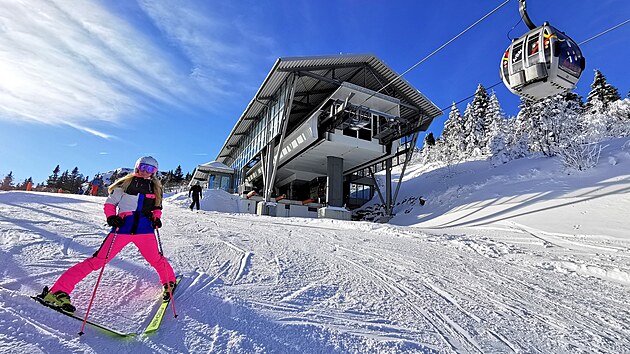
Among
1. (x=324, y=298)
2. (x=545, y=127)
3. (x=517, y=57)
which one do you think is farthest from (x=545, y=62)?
(x=545, y=127)

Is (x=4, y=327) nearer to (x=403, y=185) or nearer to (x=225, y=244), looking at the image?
(x=225, y=244)

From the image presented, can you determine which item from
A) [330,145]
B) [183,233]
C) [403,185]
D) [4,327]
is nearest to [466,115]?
[403,185]

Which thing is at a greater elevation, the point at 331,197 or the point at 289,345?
the point at 331,197

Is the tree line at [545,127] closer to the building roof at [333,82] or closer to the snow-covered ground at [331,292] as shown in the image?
the snow-covered ground at [331,292]

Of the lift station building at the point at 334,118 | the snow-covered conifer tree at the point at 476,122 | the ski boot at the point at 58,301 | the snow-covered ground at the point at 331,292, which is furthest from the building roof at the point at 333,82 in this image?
the snow-covered conifer tree at the point at 476,122

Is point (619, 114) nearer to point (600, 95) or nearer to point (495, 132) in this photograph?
point (600, 95)

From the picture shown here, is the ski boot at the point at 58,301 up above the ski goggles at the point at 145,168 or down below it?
below

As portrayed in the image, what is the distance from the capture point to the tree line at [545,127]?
18906 mm

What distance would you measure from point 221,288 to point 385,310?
6.45 feet

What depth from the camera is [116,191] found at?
3381mm

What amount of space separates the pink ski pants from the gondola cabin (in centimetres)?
748

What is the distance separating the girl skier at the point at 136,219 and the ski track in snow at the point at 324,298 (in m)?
0.37

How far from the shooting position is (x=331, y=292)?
3814mm

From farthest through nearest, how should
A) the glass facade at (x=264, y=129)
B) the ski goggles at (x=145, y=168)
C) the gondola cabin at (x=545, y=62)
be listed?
the glass facade at (x=264, y=129), the gondola cabin at (x=545, y=62), the ski goggles at (x=145, y=168)
